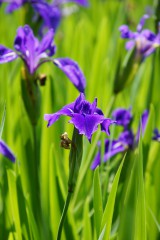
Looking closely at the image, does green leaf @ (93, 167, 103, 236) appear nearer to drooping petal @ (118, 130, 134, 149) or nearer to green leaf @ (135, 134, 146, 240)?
green leaf @ (135, 134, 146, 240)

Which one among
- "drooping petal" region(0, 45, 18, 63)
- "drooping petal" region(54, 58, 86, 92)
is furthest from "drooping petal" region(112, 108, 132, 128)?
"drooping petal" region(0, 45, 18, 63)

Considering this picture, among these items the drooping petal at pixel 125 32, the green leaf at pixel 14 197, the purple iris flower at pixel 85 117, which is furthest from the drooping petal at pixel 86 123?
the drooping petal at pixel 125 32

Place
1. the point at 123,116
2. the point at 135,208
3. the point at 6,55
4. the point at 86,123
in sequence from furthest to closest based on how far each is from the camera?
the point at 123,116
the point at 6,55
the point at 135,208
the point at 86,123

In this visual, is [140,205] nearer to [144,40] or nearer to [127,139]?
[127,139]

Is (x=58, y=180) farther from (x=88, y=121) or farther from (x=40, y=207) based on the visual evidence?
(x=88, y=121)

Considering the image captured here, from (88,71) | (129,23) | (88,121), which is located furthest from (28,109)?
(129,23)

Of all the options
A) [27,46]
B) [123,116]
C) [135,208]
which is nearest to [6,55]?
[27,46]

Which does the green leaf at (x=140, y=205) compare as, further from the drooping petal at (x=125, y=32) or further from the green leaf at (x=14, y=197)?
the drooping petal at (x=125, y=32)
